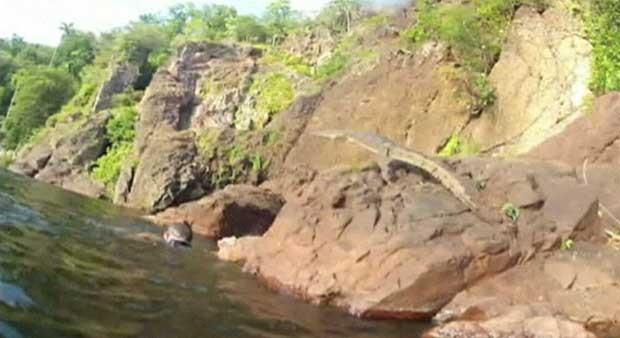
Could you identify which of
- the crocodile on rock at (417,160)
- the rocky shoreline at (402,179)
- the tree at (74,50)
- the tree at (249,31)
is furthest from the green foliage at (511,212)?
the tree at (74,50)

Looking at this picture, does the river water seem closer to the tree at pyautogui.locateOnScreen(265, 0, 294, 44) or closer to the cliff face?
the cliff face

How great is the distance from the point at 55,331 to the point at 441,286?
7.35 metres

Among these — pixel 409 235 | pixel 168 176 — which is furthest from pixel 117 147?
pixel 409 235

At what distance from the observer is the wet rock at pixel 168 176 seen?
34250 millimetres

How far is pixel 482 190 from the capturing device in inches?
620

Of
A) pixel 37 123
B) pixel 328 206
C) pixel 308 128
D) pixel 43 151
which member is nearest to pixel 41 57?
pixel 37 123

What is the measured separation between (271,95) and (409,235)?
102 feet

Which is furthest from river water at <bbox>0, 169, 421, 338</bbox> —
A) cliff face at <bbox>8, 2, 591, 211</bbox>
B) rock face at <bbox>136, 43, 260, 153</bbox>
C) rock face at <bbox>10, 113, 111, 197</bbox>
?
rock face at <bbox>136, 43, 260, 153</bbox>

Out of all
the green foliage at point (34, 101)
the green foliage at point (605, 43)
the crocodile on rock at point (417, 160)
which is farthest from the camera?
the green foliage at point (34, 101)

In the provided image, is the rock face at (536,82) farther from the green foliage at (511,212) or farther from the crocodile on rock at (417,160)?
the green foliage at (511,212)

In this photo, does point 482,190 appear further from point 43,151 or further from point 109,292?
point 43,151

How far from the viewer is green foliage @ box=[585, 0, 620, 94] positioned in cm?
2165

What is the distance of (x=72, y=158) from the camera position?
155ft

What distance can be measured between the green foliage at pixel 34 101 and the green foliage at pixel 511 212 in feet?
200
